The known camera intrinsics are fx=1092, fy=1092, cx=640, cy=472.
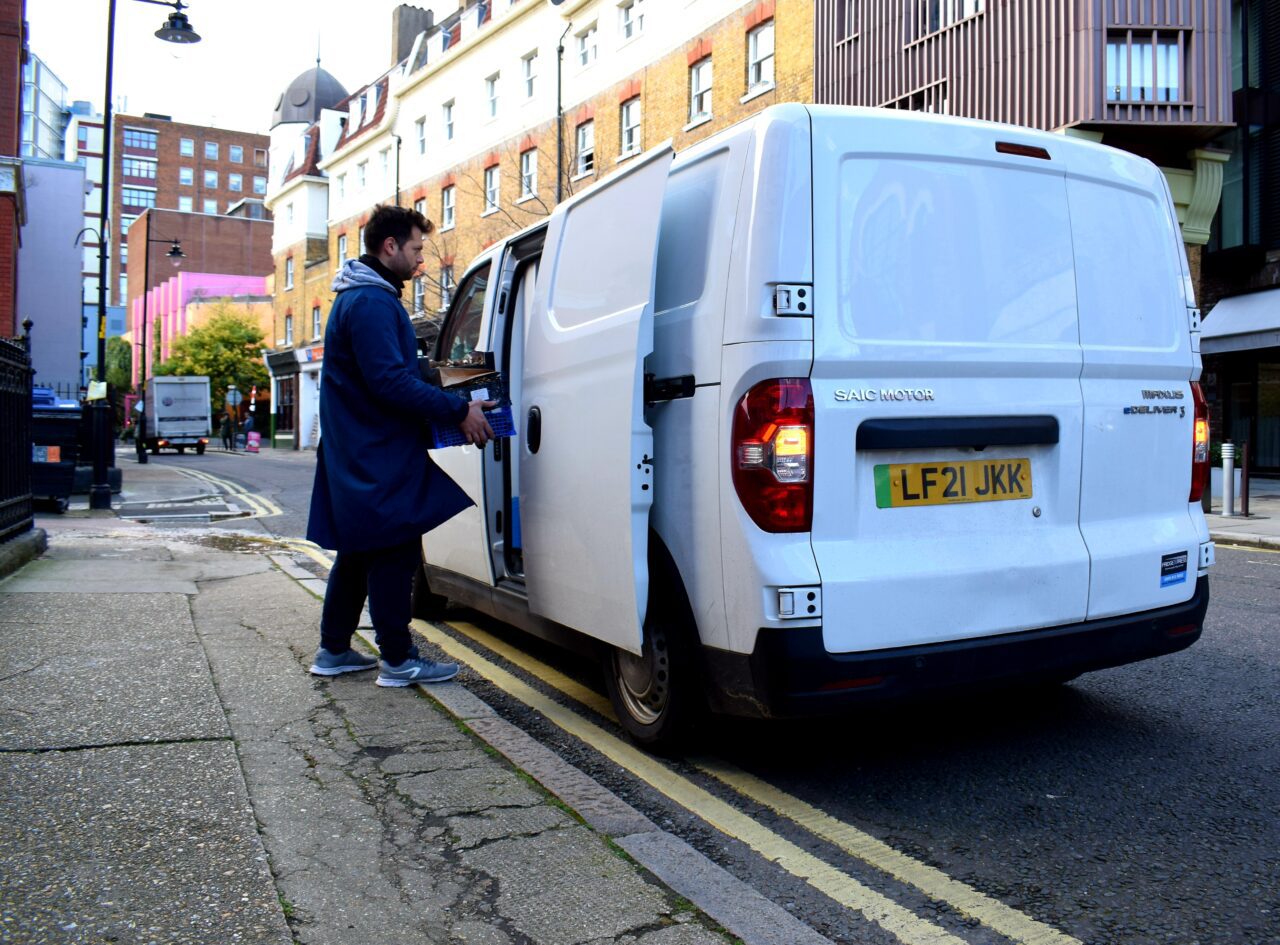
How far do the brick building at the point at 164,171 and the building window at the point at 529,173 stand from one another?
90.9 meters

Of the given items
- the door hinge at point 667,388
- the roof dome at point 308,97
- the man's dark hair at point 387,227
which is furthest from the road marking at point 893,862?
the roof dome at point 308,97

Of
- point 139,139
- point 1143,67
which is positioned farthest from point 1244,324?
point 139,139

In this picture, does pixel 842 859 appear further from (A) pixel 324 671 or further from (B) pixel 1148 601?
(A) pixel 324 671

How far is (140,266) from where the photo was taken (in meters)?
98.4

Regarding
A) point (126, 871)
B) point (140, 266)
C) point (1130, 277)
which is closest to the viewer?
point (126, 871)

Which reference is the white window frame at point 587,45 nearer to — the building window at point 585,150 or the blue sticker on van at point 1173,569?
the building window at point 585,150

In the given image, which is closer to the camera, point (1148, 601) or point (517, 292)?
point (1148, 601)

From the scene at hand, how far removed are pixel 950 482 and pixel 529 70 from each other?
104ft

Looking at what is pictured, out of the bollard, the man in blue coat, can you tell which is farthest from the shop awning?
the man in blue coat

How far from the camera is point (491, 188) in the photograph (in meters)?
34.2

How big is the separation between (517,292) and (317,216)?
4943 cm

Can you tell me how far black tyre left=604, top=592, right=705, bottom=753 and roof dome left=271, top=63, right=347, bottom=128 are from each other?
200 ft

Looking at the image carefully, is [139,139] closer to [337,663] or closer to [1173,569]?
[337,663]

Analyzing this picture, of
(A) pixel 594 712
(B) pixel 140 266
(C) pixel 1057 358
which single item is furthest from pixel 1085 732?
(B) pixel 140 266
